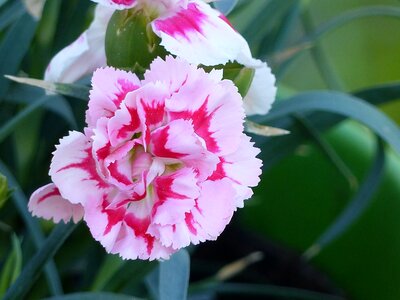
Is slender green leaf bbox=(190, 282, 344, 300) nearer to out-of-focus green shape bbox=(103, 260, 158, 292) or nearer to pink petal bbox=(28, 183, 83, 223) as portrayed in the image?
out-of-focus green shape bbox=(103, 260, 158, 292)

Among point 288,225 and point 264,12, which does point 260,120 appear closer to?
point 264,12

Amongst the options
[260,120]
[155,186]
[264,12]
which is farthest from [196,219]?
[264,12]

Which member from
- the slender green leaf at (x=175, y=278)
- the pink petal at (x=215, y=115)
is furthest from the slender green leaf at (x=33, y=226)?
the pink petal at (x=215, y=115)

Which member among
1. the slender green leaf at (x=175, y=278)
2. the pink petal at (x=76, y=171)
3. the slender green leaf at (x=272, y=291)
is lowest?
the slender green leaf at (x=272, y=291)

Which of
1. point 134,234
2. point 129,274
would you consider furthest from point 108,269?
point 134,234

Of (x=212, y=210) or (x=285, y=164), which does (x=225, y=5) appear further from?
(x=285, y=164)

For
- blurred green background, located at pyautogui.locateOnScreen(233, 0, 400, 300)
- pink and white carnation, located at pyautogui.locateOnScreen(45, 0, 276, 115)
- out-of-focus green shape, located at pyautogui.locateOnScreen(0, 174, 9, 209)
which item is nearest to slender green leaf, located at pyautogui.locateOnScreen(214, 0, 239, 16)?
pink and white carnation, located at pyautogui.locateOnScreen(45, 0, 276, 115)

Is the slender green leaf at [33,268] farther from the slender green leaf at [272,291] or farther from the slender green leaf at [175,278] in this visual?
the slender green leaf at [272,291]
